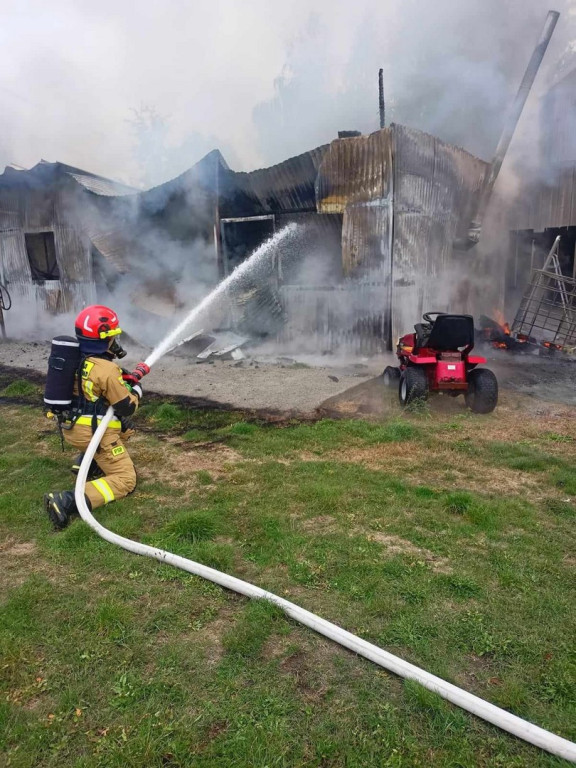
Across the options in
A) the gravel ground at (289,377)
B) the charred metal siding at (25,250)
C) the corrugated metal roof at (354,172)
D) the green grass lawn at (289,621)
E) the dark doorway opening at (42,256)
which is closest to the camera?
the green grass lawn at (289,621)

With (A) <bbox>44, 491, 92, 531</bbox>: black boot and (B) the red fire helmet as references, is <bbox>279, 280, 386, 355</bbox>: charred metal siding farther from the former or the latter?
(A) <bbox>44, 491, 92, 531</bbox>: black boot

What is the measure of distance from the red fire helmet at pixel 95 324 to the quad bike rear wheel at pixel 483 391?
14.7 feet

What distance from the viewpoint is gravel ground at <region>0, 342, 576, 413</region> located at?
7.59 meters

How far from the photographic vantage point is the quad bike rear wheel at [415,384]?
6445 mm

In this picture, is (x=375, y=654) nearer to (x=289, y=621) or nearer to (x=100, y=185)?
(x=289, y=621)

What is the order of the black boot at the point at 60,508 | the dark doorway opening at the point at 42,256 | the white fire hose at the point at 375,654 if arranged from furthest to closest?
1. the dark doorway opening at the point at 42,256
2. the black boot at the point at 60,508
3. the white fire hose at the point at 375,654

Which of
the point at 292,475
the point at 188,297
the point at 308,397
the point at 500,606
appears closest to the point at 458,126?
the point at 188,297

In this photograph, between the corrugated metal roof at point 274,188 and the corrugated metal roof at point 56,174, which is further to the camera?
the corrugated metal roof at point 56,174

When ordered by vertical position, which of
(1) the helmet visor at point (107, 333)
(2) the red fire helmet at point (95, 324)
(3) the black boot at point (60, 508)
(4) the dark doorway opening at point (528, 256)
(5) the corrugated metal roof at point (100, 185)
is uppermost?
(5) the corrugated metal roof at point (100, 185)

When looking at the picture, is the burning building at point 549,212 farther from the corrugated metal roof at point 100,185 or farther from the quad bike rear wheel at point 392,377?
the corrugated metal roof at point 100,185

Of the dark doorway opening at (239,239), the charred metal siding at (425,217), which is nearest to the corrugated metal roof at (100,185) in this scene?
the dark doorway opening at (239,239)

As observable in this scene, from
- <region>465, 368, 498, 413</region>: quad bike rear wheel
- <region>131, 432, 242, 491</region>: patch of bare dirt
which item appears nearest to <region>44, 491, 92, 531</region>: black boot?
<region>131, 432, 242, 491</region>: patch of bare dirt

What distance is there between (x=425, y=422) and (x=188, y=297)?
25.2ft

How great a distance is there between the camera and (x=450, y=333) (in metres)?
6.29
